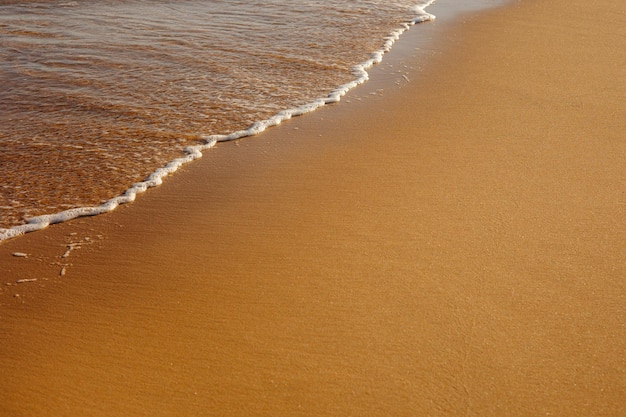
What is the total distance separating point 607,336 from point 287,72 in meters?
4.33

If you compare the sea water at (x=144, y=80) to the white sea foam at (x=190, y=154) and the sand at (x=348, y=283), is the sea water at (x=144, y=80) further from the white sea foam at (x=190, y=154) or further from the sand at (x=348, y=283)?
the sand at (x=348, y=283)

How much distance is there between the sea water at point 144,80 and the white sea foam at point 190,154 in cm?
1

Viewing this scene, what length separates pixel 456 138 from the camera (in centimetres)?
480

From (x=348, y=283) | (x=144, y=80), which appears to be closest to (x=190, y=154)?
(x=144, y=80)

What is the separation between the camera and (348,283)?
3.15 m

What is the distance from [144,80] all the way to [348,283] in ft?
11.9

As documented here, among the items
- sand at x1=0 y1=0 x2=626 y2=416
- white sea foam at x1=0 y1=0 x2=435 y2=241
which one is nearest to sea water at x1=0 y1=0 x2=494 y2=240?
white sea foam at x1=0 y1=0 x2=435 y2=241

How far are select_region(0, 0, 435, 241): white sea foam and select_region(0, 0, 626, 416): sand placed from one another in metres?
0.10

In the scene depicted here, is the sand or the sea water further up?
the sea water

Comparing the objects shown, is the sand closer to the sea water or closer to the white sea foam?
the white sea foam

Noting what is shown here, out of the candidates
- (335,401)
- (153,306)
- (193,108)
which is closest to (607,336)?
(335,401)

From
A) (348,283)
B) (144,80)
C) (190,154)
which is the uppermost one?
Answer: (144,80)

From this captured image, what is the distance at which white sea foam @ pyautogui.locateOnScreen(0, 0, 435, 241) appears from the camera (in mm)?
3732

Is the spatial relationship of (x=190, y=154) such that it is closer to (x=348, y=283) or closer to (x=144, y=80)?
(x=144, y=80)
